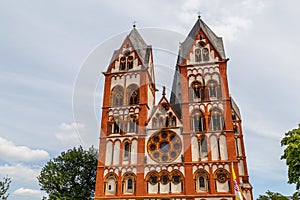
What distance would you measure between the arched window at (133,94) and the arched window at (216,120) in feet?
28.3

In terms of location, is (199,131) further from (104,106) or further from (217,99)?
(104,106)

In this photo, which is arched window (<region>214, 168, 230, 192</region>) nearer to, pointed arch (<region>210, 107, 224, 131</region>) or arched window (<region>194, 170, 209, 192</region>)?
arched window (<region>194, 170, 209, 192</region>)

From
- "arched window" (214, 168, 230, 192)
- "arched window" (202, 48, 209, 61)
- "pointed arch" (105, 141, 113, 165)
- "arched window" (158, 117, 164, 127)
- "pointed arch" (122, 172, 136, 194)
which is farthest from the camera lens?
"arched window" (202, 48, 209, 61)

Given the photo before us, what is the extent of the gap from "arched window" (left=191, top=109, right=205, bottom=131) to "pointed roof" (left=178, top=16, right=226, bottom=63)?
23.5ft

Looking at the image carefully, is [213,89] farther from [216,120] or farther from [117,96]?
[117,96]

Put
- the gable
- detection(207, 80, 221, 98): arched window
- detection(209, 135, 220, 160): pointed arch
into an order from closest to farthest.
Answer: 1. detection(209, 135, 220, 160): pointed arch
2. the gable
3. detection(207, 80, 221, 98): arched window

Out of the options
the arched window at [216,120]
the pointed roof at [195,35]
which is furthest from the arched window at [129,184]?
the pointed roof at [195,35]

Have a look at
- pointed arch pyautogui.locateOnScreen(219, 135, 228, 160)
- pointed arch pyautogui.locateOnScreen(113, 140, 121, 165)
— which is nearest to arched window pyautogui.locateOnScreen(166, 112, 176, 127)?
pointed arch pyautogui.locateOnScreen(219, 135, 228, 160)

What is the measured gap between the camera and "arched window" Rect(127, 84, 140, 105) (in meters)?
30.4

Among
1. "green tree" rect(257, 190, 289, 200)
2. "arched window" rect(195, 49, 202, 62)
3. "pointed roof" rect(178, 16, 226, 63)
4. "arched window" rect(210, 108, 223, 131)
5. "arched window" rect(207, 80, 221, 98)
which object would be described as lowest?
"green tree" rect(257, 190, 289, 200)

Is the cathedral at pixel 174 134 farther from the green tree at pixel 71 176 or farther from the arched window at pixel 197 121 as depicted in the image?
the green tree at pixel 71 176

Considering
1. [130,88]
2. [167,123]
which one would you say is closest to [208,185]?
[167,123]

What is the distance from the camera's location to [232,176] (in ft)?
78.6

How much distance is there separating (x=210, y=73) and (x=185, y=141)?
8456 mm
